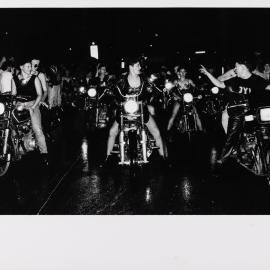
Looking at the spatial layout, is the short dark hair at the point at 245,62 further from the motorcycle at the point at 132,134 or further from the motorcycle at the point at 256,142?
the motorcycle at the point at 132,134

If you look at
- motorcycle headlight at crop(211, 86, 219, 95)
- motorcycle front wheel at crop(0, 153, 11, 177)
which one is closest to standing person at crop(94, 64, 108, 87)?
motorcycle headlight at crop(211, 86, 219, 95)

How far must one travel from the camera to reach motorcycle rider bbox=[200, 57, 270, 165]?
5.68 metres

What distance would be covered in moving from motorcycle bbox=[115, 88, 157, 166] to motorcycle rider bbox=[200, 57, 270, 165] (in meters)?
1.27

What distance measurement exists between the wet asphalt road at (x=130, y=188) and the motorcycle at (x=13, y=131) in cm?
36

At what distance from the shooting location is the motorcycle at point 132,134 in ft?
19.7

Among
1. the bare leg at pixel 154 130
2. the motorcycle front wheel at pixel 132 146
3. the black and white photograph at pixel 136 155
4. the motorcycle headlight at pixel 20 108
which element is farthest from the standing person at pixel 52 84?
the motorcycle front wheel at pixel 132 146

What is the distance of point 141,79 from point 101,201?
7.64 feet

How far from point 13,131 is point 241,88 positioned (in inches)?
160

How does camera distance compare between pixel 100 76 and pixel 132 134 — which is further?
pixel 100 76

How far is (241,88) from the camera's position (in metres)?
5.87

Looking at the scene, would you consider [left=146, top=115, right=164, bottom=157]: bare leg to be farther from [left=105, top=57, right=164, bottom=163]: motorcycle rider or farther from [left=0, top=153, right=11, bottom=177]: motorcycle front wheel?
[left=0, top=153, right=11, bottom=177]: motorcycle front wheel

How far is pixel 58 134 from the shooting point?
35.9 ft
